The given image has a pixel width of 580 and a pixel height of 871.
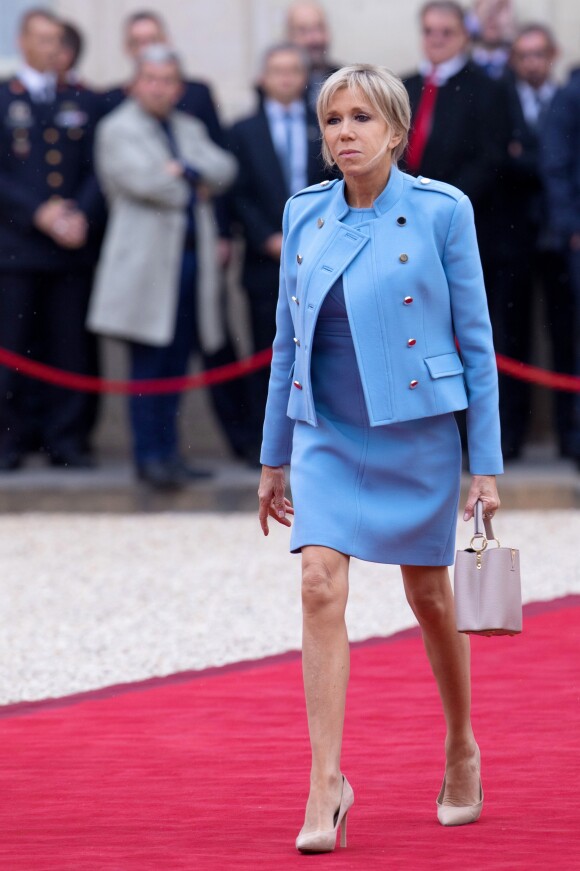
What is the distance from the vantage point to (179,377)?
10.1m

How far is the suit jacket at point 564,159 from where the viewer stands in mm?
9570

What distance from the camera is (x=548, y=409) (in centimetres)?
1134

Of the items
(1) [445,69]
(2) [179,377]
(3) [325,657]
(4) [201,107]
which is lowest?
(2) [179,377]

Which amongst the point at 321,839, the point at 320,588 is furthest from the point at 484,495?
the point at 321,839

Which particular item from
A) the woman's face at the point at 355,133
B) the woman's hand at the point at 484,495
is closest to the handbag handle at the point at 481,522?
the woman's hand at the point at 484,495

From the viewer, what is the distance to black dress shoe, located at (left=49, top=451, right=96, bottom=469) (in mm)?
10555

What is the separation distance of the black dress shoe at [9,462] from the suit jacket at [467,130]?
8.36ft

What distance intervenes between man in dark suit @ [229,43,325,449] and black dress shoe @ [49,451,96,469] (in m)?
1.10

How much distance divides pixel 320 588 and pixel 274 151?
20.0ft

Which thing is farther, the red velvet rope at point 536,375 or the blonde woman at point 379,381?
the red velvet rope at point 536,375

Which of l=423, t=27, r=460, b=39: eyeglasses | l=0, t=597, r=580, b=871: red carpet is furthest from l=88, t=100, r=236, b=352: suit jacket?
l=0, t=597, r=580, b=871: red carpet

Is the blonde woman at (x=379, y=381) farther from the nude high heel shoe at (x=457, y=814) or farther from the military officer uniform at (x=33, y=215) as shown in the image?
the military officer uniform at (x=33, y=215)

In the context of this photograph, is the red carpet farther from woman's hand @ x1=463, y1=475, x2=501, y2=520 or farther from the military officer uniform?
the military officer uniform

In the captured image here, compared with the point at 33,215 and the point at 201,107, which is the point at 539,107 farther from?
the point at 33,215
